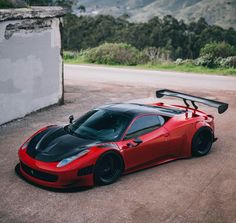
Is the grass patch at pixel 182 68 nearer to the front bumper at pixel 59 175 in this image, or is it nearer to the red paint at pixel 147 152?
the red paint at pixel 147 152

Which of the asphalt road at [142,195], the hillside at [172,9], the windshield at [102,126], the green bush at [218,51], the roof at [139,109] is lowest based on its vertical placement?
the asphalt road at [142,195]

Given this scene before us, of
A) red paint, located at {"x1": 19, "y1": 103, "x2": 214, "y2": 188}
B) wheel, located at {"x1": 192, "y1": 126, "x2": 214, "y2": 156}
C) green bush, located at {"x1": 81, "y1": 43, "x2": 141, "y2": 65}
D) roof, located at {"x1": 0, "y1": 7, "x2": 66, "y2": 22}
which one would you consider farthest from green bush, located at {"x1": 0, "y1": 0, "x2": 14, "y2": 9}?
green bush, located at {"x1": 81, "y1": 43, "x2": 141, "y2": 65}

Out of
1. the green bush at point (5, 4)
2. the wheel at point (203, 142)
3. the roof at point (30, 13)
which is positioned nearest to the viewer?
the wheel at point (203, 142)

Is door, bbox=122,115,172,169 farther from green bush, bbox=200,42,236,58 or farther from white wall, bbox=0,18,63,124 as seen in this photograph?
green bush, bbox=200,42,236,58

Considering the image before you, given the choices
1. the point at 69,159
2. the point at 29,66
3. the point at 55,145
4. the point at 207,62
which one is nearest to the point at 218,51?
the point at 207,62

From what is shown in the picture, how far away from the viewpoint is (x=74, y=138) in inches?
317

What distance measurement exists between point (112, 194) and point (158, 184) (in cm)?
98

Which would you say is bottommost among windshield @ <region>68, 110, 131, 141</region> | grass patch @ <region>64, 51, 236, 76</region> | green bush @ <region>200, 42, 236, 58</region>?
grass patch @ <region>64, 51, 236, 76</region>

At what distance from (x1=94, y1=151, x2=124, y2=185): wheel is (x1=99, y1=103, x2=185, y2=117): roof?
3.45 ft

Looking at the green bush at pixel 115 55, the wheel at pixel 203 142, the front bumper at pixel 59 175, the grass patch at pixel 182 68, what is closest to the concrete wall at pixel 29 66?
the front bumper at pixel 59 175

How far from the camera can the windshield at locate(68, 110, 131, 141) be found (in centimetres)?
809

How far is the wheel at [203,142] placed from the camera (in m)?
9.35

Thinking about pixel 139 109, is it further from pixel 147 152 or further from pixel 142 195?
pixel 142 195

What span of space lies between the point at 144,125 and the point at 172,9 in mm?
120089
